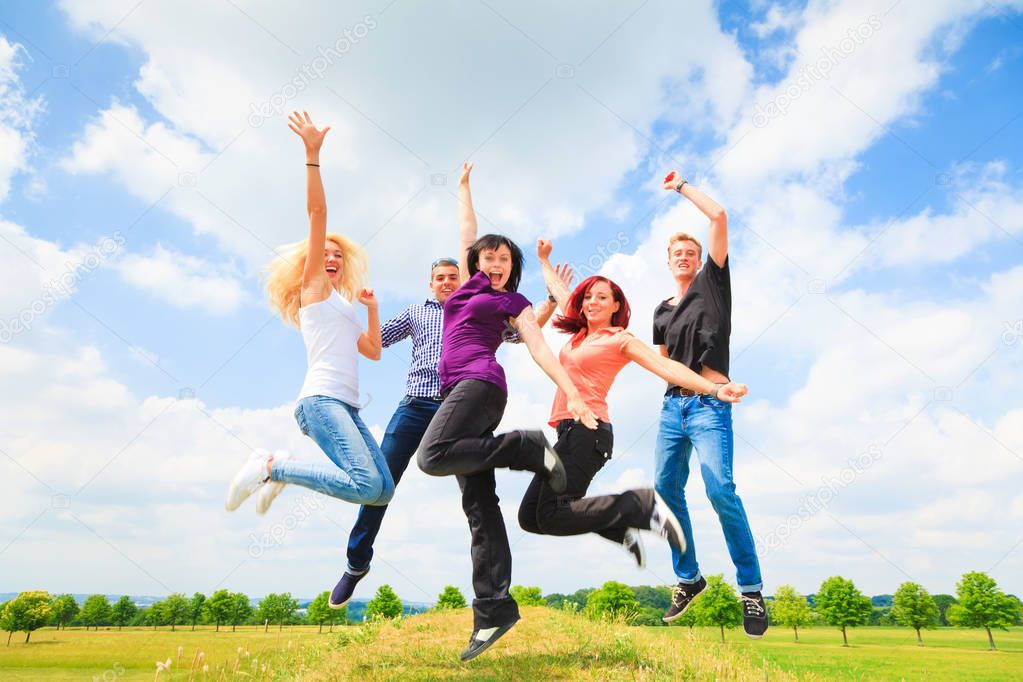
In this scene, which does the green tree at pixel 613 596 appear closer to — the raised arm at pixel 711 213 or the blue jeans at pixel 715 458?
the blue jeans at pixel 715 458

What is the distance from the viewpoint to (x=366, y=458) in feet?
20.8

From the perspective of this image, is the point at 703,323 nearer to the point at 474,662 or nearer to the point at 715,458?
the point at 715,458

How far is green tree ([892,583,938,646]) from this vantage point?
4444cm

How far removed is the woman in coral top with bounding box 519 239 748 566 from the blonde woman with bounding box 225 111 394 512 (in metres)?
1.68

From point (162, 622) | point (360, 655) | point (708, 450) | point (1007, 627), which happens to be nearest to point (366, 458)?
point (708, 450)

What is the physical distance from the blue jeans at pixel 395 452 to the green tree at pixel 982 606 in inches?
1863

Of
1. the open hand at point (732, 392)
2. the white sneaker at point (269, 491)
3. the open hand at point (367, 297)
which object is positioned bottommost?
the white sneaker at point (269, 491)

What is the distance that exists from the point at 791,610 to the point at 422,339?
48888 millimetres

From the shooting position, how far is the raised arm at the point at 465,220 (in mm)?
6852

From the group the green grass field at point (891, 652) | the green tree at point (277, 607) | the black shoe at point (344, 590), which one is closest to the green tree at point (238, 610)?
the green tree at point (277, 607)

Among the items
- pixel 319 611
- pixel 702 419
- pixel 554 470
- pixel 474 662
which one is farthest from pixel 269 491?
pixel 319 611

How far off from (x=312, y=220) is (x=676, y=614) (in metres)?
5.66

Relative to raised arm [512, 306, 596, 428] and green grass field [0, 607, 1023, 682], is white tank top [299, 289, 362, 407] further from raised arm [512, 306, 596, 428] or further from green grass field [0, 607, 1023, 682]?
green grass field [0, 607, 1023, 682]

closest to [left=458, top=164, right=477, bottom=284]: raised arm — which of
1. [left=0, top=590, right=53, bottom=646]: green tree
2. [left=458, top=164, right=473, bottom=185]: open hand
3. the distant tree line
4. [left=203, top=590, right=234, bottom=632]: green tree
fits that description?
[left=458, top=164, right=473, bottom=185]: open hand
